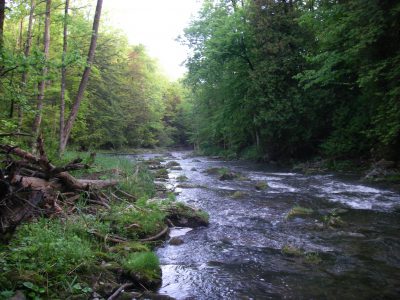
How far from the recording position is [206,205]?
12.0 meters

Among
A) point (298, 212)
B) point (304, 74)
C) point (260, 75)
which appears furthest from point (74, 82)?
point (298, 212)

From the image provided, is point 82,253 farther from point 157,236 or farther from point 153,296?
point 157,236

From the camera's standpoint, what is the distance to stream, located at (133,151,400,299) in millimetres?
5547

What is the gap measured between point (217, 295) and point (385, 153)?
14270mm

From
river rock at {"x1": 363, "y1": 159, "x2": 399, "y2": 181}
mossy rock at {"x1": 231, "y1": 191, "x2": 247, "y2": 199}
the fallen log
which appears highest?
river rock at {"x1": 363, "y1": 159, "x2": 399, "y2": 181}

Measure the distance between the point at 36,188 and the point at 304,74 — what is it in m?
20.0

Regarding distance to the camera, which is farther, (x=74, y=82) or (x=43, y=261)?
(x=74, y=82)

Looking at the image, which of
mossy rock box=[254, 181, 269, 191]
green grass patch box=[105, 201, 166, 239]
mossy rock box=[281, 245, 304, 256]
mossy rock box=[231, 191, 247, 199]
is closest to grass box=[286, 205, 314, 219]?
mossy rock box=[281, 245, 304, 256]

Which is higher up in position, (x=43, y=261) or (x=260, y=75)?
(x=260, y=75)

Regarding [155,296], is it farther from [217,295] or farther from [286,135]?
[286,135]

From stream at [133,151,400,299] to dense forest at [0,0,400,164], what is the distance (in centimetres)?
460

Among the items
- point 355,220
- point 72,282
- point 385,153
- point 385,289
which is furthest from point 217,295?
point 385,153

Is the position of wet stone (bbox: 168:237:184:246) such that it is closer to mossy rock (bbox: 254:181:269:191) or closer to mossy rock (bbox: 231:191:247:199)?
mossy rock (bbox: 231:191:247:199)

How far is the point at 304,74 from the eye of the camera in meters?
22.5
